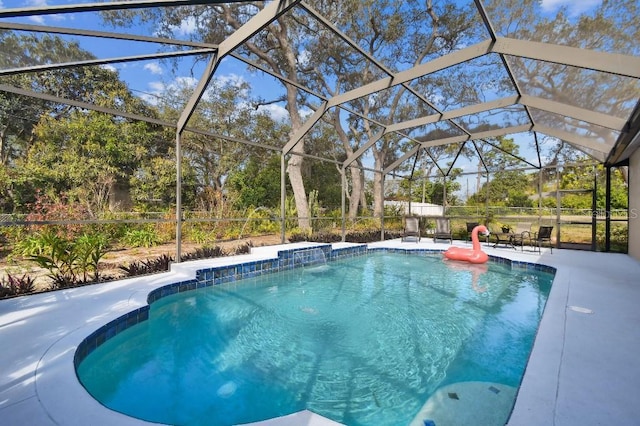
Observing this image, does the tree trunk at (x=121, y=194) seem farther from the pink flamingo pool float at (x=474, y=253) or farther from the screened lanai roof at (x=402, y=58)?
the pink flamingo pool float at (x=474, y=253)

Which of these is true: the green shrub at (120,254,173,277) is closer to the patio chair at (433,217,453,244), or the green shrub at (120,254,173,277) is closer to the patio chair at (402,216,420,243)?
A: the patio chair at (402,216,420,243)

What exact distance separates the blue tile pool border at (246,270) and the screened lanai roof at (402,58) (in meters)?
2.91

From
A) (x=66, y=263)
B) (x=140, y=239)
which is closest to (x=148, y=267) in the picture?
(x=66, y=263)

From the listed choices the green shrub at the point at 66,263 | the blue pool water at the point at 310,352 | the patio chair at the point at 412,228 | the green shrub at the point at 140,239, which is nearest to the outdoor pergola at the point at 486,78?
the green shrub at the point at 66,263

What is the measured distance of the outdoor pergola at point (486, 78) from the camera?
413 cm

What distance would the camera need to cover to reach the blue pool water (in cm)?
248

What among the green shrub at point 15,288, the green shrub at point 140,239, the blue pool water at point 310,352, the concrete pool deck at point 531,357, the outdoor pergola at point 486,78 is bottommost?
the blue pool water at point 310,352

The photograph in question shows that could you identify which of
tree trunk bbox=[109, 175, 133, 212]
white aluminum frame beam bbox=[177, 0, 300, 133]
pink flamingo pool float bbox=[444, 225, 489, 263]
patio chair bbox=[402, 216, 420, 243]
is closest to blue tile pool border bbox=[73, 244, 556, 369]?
pink flamingo pool float bbox=[444, 225, 489, 263]

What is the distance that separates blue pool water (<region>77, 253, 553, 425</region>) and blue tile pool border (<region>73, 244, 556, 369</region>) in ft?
0.36

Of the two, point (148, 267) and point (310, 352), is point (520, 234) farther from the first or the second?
point (148, 267)

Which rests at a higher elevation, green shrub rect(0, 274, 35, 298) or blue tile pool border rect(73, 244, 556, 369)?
green shrub rect(0, 274, 35, 298)

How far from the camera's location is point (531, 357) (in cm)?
263

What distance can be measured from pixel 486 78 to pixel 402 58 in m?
2.84

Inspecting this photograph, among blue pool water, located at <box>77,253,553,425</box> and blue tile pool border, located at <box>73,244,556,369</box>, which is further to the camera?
blue tile pool border, located at <box>73,244,556,369</box>
